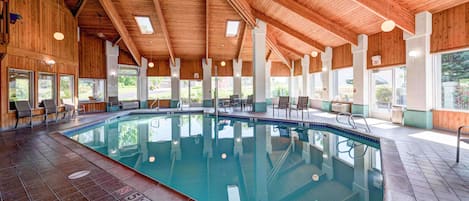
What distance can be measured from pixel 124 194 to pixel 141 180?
1.25 feet

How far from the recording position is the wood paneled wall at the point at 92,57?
1017cm

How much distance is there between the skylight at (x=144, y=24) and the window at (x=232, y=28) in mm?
3690

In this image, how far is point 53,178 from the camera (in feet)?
8.65

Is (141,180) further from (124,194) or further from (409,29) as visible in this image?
(409,29)

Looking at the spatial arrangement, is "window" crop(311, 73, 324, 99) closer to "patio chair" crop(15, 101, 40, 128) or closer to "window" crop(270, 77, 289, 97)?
"window" crop(270, 77, 289, 97)

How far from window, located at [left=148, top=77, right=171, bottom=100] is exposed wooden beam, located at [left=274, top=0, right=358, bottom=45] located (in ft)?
29.2

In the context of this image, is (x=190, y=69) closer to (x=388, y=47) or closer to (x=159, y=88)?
(x=159, y=88)

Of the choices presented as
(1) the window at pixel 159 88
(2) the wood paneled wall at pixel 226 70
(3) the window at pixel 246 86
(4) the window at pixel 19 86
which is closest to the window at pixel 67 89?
(4) the window at pixel 19 86

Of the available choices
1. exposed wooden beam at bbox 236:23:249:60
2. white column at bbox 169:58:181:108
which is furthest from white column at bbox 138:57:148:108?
exposed wooden beam at bbox 236:23:249:60

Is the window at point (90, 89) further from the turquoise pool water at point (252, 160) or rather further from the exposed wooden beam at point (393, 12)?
the exposed wooden beam at point (393, 12)

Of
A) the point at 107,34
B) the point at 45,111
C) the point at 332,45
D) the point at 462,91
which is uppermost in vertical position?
the point at 107,34

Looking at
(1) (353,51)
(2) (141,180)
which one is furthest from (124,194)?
(1) (353,51)

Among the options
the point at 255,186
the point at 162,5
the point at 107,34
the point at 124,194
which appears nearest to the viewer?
the point at 124,194

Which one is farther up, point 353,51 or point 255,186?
point 353,51
